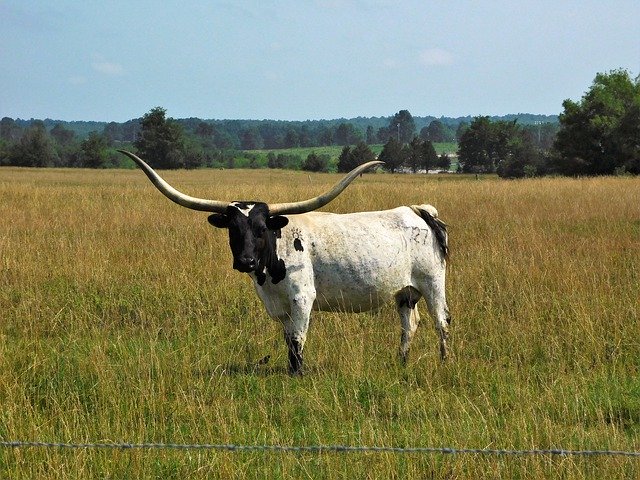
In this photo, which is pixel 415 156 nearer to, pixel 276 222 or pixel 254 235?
pixel 276 222

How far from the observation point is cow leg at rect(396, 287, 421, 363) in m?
7.26

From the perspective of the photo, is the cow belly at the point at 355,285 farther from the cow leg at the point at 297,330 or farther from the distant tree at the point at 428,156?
the distant tree at the point at 428,156

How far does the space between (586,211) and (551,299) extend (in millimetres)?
9307

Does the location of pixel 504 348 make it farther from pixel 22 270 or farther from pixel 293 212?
pixel 22 270

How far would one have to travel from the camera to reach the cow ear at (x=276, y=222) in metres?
6.60

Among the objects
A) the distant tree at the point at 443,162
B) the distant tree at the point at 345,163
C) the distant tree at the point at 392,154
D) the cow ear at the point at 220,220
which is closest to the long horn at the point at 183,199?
the cow ear at the point at 220,220

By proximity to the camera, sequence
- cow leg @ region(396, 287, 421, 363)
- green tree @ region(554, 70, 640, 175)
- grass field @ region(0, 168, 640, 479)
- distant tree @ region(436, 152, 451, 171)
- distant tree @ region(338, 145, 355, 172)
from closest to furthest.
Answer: grass field @ region(0, 168, 640, 479)
cow leg @ region(396, 287, 421, 363)
green tree @ region(554, 70, 640, 175)
distant tree @ region(338, 145, 355, 172)
distant tree @ region(436, 152, 451, 171)

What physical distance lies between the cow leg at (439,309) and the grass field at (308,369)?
0.50 ft

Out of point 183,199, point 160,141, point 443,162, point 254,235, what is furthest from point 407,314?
point 443,162

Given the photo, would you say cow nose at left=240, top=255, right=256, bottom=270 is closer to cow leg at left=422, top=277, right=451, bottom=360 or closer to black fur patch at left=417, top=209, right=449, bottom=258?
cow leg at left=422, top=277, right=451, bottom=360

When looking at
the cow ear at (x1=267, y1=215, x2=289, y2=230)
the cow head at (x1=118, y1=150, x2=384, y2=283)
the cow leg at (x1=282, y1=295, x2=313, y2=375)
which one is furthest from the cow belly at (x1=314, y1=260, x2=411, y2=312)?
the cow ear at (x1=267, y1=215, x2=289, y2=230)

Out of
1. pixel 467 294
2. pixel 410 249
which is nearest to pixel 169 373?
pixel 410 249

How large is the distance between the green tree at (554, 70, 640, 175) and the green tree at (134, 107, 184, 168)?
147 ft

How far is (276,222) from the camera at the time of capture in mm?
6602
